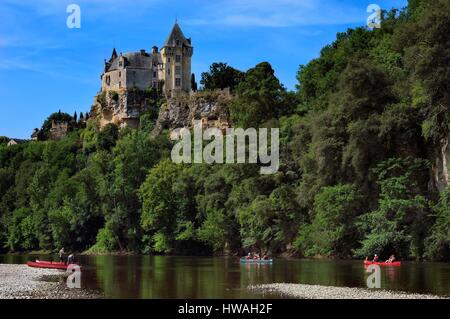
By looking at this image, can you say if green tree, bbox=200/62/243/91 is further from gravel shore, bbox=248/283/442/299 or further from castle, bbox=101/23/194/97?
gravel shore, bbox=248/283/442/299

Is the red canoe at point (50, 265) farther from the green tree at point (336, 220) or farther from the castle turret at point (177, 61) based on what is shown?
the castle turret at point (177, 61)

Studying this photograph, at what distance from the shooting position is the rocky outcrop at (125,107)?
490 feet

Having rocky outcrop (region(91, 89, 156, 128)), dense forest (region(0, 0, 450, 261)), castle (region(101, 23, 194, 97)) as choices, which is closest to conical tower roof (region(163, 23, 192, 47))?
castle (region(101, 23, 194, 97))

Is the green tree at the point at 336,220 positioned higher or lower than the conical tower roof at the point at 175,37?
lower

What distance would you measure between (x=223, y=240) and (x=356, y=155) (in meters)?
28.9

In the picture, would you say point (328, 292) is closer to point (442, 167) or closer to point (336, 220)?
point (336, 220)

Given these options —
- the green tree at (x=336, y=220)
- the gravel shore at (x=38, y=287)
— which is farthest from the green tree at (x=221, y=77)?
the gravel shore at (x=38, y=287)

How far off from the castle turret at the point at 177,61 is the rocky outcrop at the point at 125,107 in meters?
5.18

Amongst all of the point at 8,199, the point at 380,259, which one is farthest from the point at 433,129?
the point at 8,199

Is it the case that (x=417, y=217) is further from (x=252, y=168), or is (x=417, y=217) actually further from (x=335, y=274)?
(x=252, y=168)

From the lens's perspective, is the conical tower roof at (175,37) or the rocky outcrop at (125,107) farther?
the conical tower roof at (175,37)

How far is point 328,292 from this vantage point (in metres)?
38.2

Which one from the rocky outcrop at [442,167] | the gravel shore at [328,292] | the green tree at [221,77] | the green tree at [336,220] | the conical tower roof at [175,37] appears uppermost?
the conical tower roof at [175,37]

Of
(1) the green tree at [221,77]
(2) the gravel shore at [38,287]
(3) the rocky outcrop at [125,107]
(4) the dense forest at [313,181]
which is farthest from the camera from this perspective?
(3) the rocky outcrop at [125,107]
